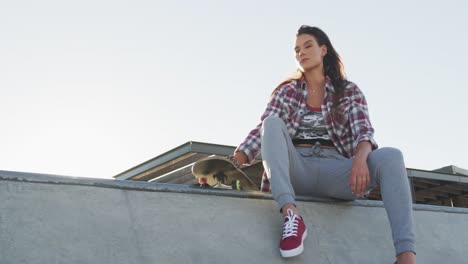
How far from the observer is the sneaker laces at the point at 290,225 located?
2.80m

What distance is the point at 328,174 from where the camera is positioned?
332cm

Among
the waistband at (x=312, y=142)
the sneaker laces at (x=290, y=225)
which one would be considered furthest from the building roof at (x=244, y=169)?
the sneaker laces at (x=290, y=225)

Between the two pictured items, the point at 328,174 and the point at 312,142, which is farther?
the point at 312,142

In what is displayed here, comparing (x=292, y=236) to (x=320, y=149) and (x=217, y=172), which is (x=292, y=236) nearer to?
(x=320, y=149)

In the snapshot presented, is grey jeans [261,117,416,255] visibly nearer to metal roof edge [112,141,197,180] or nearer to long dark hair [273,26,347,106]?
long dark hair [273,26,347,106]

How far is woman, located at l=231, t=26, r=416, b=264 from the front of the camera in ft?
9.53

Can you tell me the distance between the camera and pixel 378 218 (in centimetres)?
349

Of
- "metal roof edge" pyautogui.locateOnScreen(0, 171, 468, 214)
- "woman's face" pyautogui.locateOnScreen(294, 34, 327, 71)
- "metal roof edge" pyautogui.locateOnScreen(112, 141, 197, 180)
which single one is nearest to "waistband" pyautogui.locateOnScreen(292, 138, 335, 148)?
"metal roof edge" pyautogui.locateOnScreen(0, 171, 468, 214)

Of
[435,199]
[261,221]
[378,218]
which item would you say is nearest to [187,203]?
[261,221]

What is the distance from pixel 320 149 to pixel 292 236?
759 mm

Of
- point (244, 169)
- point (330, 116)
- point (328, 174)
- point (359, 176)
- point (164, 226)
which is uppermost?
point (244, 169)

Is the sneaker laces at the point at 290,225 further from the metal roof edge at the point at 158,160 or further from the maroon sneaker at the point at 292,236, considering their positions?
the metal roof edge at the point at 158,160

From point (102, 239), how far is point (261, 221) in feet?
2.98

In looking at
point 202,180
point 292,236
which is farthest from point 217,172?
point 292,236
